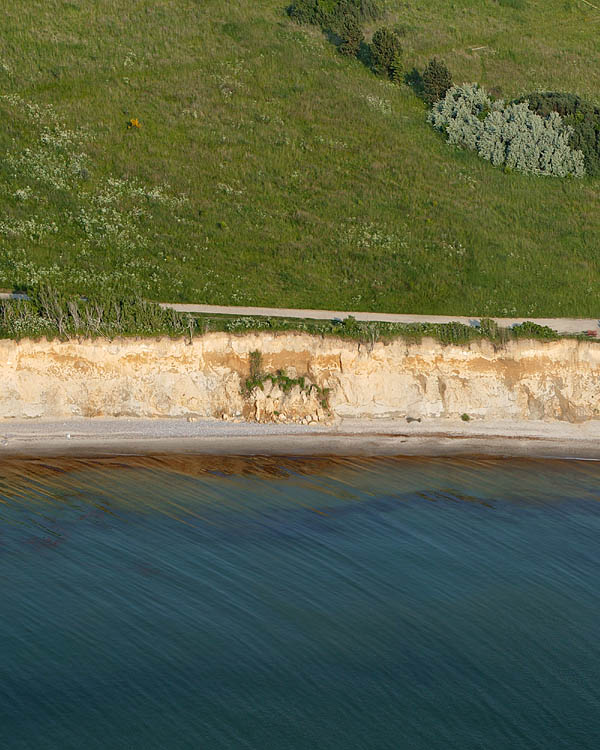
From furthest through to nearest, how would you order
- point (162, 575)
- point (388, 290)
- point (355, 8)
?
point (355, 8)
point (388, 290)
point (162, 575)

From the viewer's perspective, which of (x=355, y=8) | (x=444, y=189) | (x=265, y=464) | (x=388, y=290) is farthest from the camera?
(x=355, y=8)

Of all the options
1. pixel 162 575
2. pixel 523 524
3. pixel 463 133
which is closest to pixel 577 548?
pixel 523 524

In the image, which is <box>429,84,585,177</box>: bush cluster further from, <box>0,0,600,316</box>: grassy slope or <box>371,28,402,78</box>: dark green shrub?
<box>371,28,402,78</box>: dark green shrub

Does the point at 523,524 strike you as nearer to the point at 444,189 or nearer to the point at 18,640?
the point at 18,640

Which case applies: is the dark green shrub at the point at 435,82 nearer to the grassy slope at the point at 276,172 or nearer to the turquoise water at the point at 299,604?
the grassy slope at the point at 276,172

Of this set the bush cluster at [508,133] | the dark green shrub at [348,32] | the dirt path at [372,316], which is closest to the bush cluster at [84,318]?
the dirt path at [372,316]

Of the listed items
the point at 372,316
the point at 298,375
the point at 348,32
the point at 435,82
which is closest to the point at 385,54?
the point at 348,32
